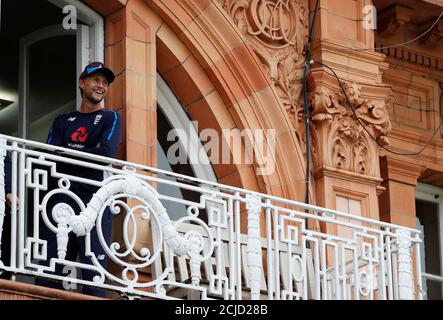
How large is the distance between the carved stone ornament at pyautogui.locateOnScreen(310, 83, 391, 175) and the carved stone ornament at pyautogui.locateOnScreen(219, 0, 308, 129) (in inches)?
8.9

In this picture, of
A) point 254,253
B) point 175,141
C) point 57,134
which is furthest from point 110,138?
point 175,141

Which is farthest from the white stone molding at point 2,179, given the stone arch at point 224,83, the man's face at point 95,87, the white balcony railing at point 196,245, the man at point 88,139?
the stone arch at point 224,83

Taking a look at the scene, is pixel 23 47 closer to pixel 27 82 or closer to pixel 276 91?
pixel 27 82

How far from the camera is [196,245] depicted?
1466 cm


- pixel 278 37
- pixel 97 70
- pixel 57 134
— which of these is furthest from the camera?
pixel 278 37

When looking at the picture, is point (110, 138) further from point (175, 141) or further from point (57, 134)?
point (175, 141)

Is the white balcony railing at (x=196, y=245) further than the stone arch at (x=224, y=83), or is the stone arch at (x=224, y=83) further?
the stone arch at (x=224, y=83)

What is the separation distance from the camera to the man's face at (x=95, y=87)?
15.8m

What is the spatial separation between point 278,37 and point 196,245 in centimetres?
364

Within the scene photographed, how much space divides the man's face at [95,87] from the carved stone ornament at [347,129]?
2422mm

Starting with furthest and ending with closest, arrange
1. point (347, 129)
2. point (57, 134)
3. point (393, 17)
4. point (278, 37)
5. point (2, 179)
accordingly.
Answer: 1. point (393, 17)
2. point (278, 37)
3. point (347, 129)
4. point (57, 134)
5. point (2, 179)

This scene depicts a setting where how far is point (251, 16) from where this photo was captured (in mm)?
17750

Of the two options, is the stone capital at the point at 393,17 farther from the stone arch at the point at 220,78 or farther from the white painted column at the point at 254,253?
the white painted column at the point at 254,253

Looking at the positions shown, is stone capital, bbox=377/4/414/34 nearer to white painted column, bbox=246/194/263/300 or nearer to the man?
the man
